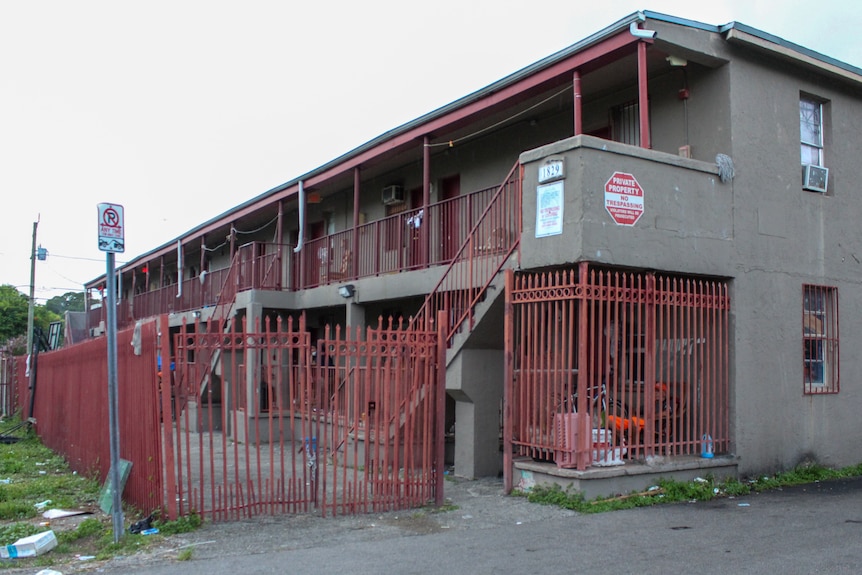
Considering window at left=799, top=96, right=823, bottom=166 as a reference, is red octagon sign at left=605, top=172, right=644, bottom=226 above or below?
below

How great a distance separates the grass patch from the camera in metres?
8.87

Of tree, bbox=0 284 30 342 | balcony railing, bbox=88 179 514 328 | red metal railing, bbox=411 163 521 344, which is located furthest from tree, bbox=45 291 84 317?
red metal railing, bbox=411 163 521 344

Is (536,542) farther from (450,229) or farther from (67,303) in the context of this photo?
(67,303)

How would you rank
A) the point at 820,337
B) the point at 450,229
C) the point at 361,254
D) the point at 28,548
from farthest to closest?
1. the point at 361,254
2. the point at 450,229
3. the point at 820,337
4. the point at 28,548

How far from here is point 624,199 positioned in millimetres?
9594

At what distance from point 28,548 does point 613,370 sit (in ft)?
21.0

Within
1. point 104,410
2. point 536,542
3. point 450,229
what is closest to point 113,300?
point 104,410

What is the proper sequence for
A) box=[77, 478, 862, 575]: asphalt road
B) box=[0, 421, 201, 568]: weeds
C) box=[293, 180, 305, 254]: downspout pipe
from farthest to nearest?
box=[293, 180, 305, 254]: downspout pipe, box=[0, 421, 201, 568]: weeds, box=[77, 478, 862, 575]: asphalt road

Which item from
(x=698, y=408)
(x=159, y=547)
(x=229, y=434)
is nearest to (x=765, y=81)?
(x=698, y=408)

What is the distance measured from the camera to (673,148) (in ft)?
37.6

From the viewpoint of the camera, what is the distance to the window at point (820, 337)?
38.5 feet

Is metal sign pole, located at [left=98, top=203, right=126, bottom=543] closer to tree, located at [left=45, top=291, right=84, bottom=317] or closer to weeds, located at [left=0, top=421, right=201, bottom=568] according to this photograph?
weeds, located at [left=0, top=421, right=201, bottom=568]

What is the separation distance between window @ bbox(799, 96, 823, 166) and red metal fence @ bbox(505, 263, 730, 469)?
10.5ft

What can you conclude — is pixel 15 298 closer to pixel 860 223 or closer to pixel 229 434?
pixel 229 434
